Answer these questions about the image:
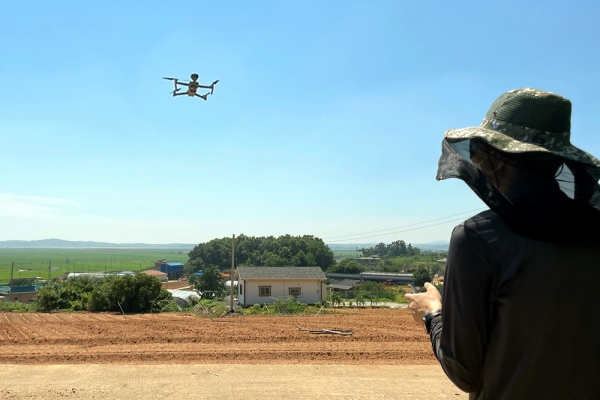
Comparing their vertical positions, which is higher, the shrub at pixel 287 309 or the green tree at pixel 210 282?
the green tree at pixel 210 282

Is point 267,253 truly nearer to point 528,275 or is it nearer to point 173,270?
point 173,270

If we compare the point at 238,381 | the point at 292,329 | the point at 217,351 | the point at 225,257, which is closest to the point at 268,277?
the point at 292,329

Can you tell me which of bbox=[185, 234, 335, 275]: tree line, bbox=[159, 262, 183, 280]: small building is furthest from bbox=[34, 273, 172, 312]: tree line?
bbox=[159, 262, 183, 280]: small building

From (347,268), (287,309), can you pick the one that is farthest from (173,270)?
(287,309)

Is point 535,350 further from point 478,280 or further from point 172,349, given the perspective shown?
point 172,349

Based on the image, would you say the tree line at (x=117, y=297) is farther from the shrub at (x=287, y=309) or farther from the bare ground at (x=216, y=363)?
the bare ground at (x=216, y=363)

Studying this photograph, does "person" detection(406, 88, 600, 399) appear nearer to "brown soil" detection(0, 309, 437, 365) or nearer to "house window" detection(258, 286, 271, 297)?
"brown soil" detection(0, 309, 437, 365)

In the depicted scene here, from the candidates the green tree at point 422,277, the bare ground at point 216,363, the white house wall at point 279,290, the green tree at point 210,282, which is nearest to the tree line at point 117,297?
the white house wall at point 279,290

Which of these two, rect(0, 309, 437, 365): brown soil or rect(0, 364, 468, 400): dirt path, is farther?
rect(0, 309, 437, 365): brown soil
